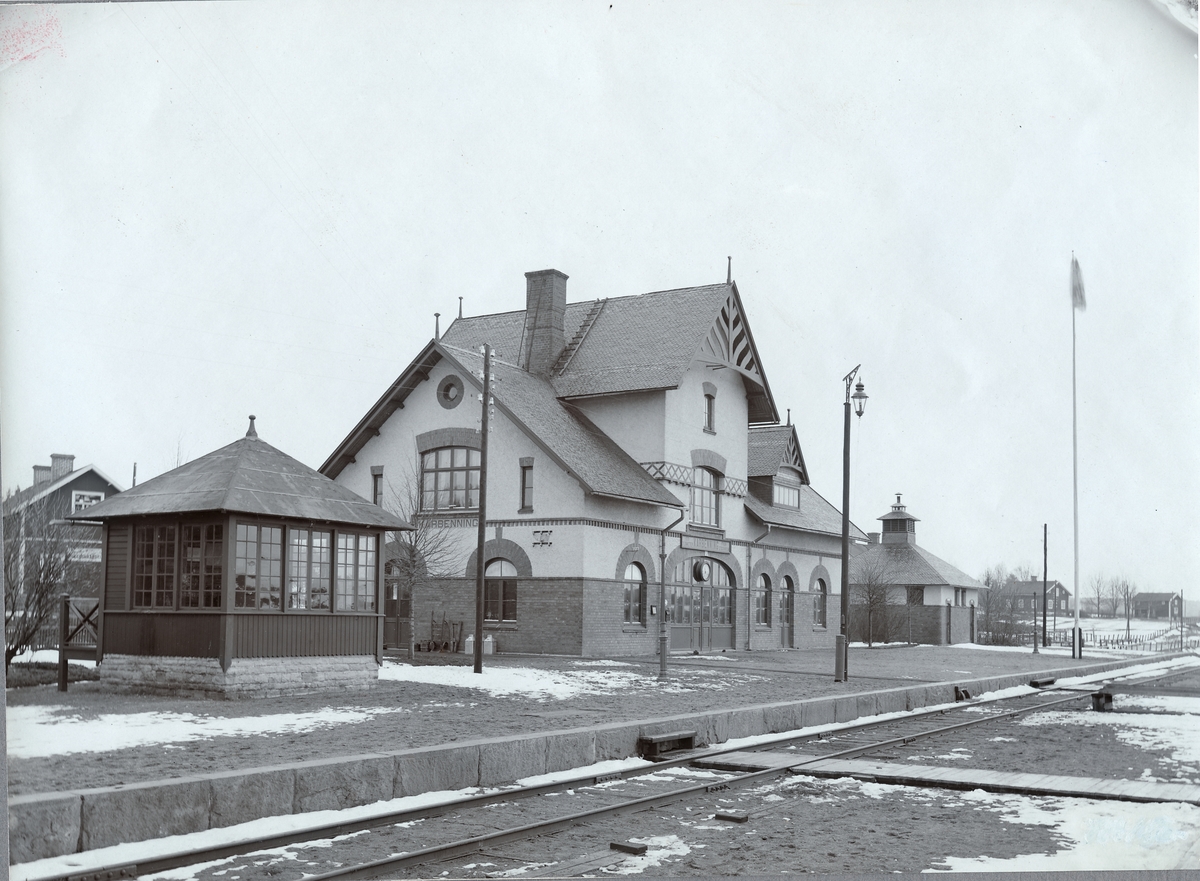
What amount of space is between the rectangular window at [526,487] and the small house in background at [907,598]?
25221 mm

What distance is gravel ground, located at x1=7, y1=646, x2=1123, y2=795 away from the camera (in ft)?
31.4

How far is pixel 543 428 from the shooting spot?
29.1m

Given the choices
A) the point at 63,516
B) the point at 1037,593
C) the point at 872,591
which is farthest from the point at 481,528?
the point at 1037,593

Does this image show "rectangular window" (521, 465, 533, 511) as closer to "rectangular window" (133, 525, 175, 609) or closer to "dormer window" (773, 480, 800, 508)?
"dormer window" (773, 480, 800, 508)

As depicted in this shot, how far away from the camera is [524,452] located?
29.1 m

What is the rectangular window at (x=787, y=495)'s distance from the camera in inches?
1521

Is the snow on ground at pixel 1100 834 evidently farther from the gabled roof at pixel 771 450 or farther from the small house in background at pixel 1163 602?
the gabled roof at pixel 771 450

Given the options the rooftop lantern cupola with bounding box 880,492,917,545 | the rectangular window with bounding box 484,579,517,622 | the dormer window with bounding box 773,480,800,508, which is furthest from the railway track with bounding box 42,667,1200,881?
the rooftop lantern cupola with bounding box 880,492,917,545

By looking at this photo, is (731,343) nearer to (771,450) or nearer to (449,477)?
(771,450)

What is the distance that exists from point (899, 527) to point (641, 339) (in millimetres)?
28485

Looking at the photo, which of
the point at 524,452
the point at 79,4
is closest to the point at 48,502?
the point at 79,4

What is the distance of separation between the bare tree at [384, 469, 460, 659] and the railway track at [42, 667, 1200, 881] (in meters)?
14.8

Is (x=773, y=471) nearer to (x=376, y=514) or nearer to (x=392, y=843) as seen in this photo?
(x=376, y=514)

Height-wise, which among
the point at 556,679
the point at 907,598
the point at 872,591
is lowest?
the point at 907,598
